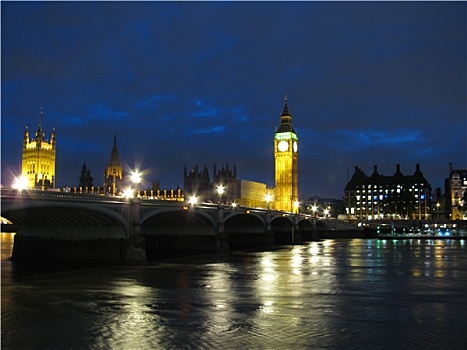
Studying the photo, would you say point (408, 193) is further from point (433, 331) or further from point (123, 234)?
point (433, 331)

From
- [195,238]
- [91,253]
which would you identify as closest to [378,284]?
[91,253]

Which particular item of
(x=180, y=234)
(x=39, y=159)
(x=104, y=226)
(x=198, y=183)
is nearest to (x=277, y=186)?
(x=198, y=183)

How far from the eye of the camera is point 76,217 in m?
46.8

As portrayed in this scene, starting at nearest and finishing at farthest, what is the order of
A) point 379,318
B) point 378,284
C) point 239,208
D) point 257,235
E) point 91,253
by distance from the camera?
point 379,318 → point 378,284 → point 91,253 → point 239,208 → point 257,235

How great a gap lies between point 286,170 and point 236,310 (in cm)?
15211

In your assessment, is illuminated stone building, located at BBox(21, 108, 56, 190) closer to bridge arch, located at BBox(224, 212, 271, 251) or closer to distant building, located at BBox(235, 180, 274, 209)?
distant building, located at BBox(235, 180, 274, 209)

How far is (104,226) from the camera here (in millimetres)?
47938

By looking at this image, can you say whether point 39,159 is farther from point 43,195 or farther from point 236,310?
point 236,310

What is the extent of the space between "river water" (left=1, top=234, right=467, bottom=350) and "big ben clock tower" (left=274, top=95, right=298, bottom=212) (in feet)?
438

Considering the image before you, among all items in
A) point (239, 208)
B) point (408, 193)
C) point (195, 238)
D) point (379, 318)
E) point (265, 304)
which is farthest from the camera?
point (408, 193)

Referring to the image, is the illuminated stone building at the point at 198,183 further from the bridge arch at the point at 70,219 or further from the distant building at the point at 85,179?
the bridge arch at the point at 70,219

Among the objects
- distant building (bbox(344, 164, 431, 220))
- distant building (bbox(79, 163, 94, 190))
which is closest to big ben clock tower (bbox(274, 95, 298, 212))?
distant building (bbox(344, 164, 431, 220))

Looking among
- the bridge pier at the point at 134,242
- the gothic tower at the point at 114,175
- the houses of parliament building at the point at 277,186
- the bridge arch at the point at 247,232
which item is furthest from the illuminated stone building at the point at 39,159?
the bridge pier at the point at 134,242

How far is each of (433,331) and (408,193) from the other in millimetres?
183142
